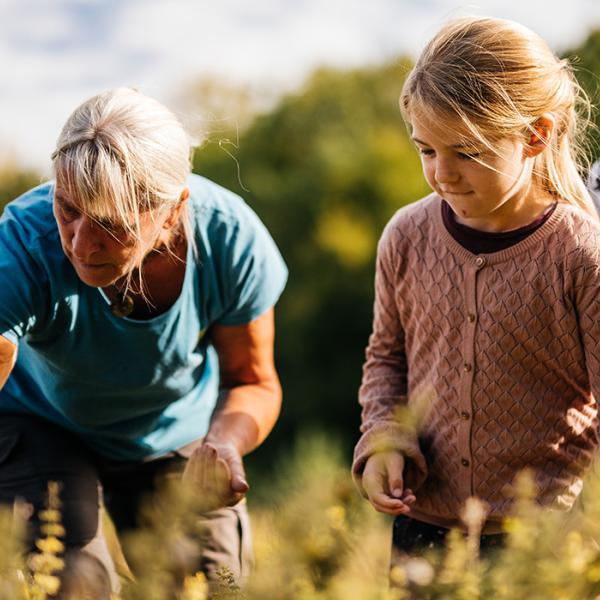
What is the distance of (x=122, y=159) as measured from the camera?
7.38 ft

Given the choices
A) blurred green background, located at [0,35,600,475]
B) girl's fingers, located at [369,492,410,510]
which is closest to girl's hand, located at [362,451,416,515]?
girl's fingers, located at [369,492,410,510]

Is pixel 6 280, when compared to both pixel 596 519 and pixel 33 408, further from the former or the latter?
pixel 596 519

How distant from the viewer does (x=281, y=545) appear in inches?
58.1

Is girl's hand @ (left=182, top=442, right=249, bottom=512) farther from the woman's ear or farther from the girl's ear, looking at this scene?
the girl's ear

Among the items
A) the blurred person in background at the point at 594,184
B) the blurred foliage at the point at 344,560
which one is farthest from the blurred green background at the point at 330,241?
the blurred foliage at the point at 344,560

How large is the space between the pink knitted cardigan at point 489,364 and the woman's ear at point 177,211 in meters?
0.51

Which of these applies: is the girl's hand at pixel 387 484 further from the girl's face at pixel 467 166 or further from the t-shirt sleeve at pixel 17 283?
the t-shirt sleeve at pixel 17 283

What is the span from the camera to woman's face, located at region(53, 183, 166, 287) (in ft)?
7.36

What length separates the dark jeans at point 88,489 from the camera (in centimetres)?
265

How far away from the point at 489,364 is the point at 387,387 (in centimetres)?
34

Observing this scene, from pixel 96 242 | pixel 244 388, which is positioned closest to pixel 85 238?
pixel 96 242

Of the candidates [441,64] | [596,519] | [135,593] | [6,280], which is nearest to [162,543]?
[135,593]

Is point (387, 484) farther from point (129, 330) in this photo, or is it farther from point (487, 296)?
point (129, 330)

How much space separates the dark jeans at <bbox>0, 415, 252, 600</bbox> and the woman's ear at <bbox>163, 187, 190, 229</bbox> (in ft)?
2.37
